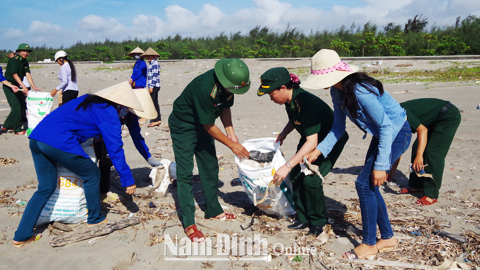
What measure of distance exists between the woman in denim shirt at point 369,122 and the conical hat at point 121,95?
1636 mm

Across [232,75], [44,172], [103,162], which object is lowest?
[103,162]

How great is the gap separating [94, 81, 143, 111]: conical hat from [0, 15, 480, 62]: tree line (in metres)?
20.2

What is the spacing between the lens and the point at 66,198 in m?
3.55

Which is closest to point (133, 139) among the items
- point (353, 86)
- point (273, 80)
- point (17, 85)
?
point (273, 80)

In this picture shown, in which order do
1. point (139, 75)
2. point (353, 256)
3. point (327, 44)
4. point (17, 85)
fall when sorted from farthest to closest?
point (327, 44)
point (139, 75)
point (17, 85)
point (353, 256)

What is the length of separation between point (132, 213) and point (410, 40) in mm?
22789

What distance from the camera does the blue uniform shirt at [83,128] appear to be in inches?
128

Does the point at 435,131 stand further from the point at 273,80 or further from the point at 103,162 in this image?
the point at 103,162

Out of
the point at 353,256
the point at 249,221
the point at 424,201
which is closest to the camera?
the point at 353,256

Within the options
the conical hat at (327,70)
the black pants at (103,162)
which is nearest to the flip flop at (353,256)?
the conical hat at (327,70)

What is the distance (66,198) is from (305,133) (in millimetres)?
2409

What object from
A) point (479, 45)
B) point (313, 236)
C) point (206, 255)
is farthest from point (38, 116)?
point (479, 45)

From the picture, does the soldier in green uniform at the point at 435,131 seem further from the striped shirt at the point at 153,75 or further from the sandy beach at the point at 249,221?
the striped shirt at the point at 153,75

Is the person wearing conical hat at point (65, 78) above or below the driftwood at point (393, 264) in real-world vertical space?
above
